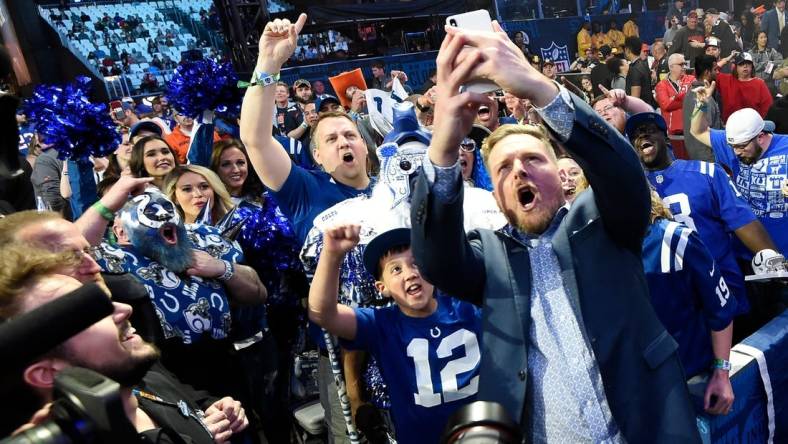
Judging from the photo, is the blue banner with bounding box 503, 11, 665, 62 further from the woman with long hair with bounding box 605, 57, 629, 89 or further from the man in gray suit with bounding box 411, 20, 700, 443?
the man in gray suit with bounding box 411, 20, 700, 443

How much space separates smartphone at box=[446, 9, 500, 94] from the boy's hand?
2.23 feet

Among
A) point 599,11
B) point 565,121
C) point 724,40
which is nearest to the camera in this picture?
point 565,121

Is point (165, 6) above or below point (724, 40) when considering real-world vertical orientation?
above

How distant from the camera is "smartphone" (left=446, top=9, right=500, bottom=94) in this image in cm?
137

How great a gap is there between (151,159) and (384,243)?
2035 mm

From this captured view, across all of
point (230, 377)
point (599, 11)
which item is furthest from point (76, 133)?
point (599, 11)

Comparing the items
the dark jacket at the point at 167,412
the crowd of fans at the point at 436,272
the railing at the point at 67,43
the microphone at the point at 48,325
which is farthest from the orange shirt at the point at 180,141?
the railing at the point at 67,43

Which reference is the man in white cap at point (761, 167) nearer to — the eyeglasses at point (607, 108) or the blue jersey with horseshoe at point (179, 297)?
the eyeglasses at point (607, 108)

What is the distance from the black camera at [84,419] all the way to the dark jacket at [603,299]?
818 mm

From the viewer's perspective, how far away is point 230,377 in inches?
108

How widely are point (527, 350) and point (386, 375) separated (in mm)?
711

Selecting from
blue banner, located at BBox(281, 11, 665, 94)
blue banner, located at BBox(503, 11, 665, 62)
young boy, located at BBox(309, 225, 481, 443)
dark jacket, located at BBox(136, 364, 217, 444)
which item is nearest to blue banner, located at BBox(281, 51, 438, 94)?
blue banner, located at BBox(281, 11, 665, 94)

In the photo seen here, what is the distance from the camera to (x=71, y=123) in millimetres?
3242

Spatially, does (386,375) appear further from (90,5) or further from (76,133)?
(90,5)
